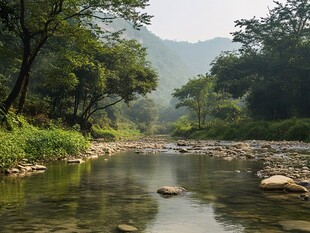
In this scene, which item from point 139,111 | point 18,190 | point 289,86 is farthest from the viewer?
point 139,111

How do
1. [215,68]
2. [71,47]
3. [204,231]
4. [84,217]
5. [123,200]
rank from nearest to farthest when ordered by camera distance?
[204,231]
[84,217]
[123,200]
[71,47]
[215,68]

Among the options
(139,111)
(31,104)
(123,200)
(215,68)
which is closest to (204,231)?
(123,200)

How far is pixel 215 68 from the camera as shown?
5391 cm

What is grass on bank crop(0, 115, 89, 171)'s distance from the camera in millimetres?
12273

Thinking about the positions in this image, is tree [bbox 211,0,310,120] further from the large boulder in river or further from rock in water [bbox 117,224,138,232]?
rock in water [bbox 117,224,138,232]

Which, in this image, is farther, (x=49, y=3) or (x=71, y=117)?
(x=71, y=117)

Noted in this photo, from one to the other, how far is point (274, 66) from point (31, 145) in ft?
127

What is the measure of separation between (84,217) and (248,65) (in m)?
46.4

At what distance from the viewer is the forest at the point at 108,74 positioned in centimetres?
2078

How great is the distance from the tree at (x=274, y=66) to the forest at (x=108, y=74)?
0.45ft

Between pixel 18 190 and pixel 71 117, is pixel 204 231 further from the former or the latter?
pixel 71 117

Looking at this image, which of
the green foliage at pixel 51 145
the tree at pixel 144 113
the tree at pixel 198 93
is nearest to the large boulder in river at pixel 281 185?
the green foliage at pixel 51 145

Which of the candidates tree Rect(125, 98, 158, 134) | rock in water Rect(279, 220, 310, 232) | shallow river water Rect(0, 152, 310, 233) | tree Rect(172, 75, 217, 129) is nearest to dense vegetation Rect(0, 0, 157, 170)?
shallow river water Rect(0, 152, 310, 233)

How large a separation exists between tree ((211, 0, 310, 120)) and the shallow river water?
37091 mm
